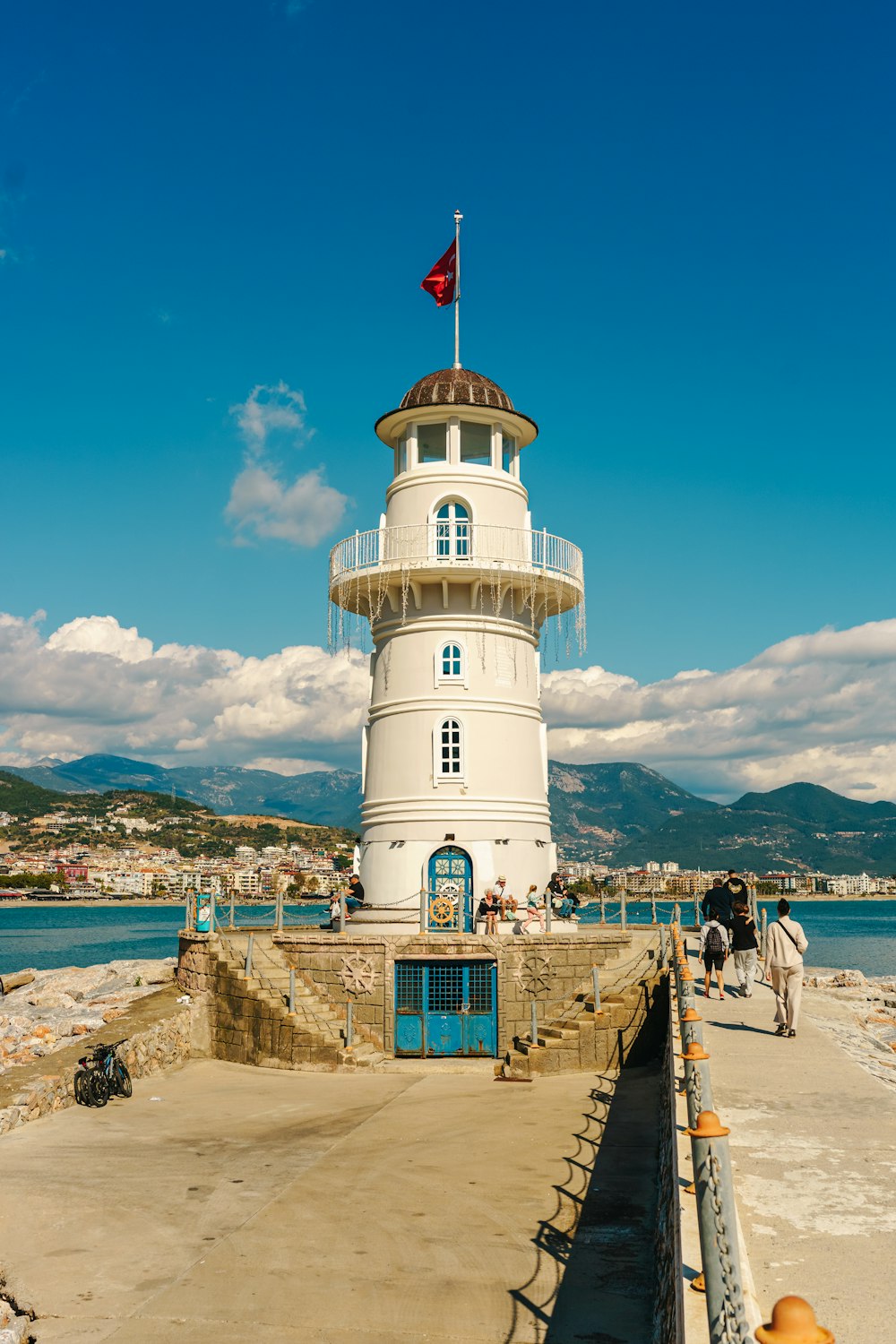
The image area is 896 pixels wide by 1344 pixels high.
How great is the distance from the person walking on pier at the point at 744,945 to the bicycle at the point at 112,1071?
10.0 meters

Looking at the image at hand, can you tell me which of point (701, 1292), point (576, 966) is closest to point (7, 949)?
point (576, 966)

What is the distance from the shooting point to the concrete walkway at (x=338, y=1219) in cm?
1017

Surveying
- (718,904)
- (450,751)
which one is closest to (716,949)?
(718,904)

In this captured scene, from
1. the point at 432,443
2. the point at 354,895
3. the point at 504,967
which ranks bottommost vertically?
the point at 504,967

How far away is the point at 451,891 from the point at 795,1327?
2219cm

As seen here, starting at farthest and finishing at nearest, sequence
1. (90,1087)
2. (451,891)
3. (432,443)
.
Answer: (432,443)
(451,891)
(90,1087)

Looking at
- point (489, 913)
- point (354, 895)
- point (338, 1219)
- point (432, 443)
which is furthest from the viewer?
point (432, 443)

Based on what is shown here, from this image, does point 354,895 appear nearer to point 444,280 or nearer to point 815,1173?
point 444,280

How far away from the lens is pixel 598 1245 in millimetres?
11812

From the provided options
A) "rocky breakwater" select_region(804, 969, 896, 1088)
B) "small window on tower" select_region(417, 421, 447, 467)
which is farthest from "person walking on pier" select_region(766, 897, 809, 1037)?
"small window on tower" select_region(417, 421, 447, 467)

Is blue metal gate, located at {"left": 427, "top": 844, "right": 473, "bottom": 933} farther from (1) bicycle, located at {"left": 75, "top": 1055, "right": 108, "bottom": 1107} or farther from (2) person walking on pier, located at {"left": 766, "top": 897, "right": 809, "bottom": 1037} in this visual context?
(2) person walking on pier, located at {"left": 766, "top": 897, "right": 809, "bottom": 1037}

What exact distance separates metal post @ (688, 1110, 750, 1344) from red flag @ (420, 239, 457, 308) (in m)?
26.9

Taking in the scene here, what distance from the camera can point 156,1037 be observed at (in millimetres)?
22109

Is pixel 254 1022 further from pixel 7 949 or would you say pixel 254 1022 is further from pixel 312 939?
pixel 7 949
